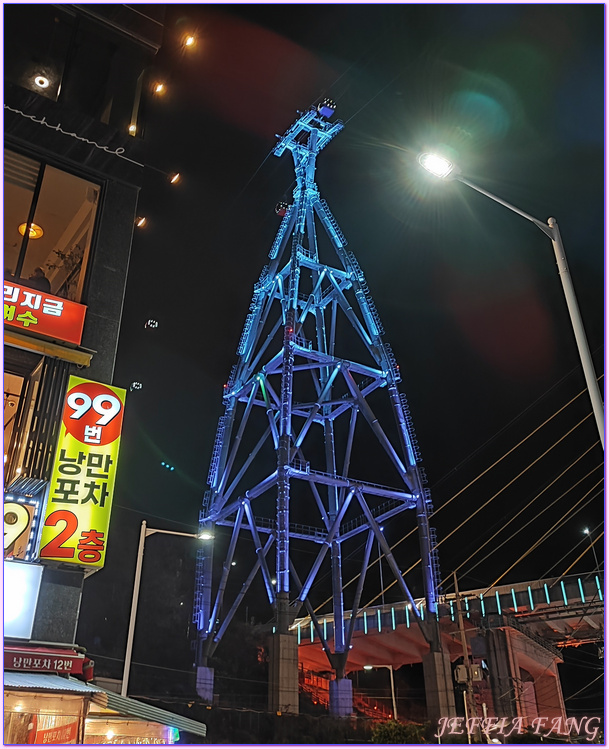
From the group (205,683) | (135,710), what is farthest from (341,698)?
(135,710)

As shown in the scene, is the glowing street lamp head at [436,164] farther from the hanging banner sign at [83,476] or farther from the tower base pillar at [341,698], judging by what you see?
the tower base pillar at [341,698]

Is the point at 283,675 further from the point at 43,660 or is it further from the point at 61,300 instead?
the point at 61,300

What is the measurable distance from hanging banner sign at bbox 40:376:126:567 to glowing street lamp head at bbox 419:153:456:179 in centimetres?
995

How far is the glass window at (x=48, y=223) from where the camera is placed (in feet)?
61.6

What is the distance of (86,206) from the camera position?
780 inches

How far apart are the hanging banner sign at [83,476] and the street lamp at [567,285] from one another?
10.1 metres

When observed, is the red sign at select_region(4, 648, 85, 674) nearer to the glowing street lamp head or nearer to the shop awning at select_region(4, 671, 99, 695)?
the shop awning at select_region(4, 671, 99, 695)

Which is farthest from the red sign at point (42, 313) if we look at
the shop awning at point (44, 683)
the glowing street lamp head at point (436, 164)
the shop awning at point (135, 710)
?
the glowing street lamp head at point (436, 164)

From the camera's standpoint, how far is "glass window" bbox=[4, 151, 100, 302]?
61.6 ft

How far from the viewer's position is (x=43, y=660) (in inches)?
531

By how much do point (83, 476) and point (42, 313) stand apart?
4399 millimetres

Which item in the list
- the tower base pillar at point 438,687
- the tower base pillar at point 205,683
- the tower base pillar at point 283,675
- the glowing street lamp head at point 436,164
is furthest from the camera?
the tower base pillar at point 205,683

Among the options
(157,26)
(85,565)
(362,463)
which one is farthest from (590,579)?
(157,26)

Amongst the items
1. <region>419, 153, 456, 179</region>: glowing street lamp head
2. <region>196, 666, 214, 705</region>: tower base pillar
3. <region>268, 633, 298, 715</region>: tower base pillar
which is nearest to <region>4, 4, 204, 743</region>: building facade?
<region>419, 153, 456, 179</region>: glowing street lamp head
